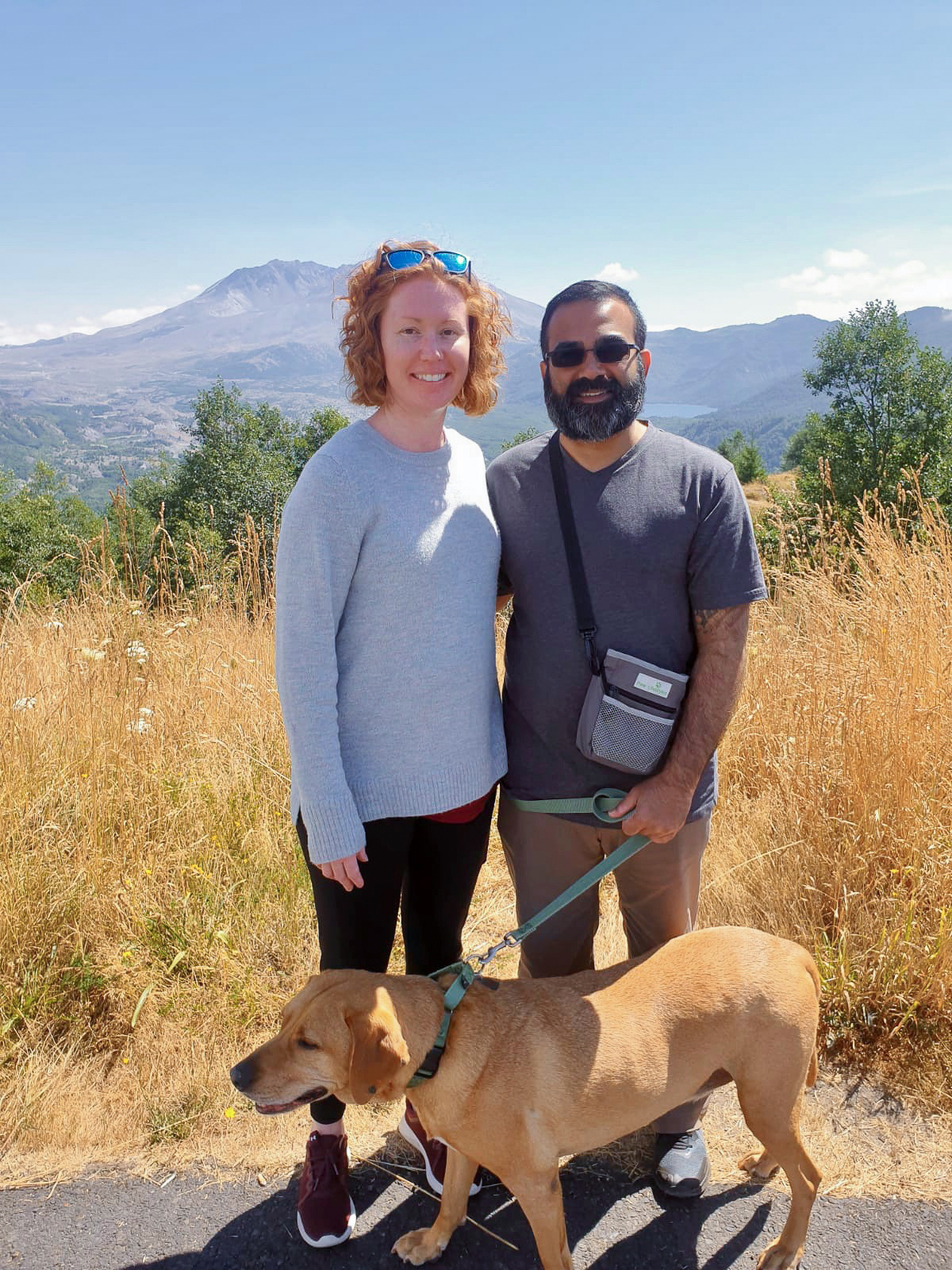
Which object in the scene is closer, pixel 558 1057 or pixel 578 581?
pixel 558 1057

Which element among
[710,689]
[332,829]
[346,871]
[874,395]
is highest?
[874,395]

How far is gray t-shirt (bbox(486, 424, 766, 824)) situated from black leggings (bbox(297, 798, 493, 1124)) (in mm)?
304

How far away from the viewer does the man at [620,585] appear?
2.15 m

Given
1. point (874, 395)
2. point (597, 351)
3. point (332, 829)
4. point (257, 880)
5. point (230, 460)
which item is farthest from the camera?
point (230, 460)

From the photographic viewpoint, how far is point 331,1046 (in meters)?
1.81

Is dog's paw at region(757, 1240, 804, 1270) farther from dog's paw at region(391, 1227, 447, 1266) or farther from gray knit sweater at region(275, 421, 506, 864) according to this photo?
gray knit sweater at region(275, 421, 506, 864)

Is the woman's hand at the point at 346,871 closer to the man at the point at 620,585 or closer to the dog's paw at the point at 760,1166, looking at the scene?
the man at the point at 620,585

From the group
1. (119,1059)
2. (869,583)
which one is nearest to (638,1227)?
(119,1059)

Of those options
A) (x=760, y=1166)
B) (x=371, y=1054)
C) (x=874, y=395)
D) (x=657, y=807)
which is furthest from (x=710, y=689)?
(x=874, y=395)

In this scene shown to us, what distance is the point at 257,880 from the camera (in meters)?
3.44

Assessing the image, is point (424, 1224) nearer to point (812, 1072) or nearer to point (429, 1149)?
point (429, 1149)

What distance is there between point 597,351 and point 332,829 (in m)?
A: 1.55

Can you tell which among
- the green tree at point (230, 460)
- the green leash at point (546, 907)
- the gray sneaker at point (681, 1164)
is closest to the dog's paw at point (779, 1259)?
the gray sneaker at point (681, 1164)

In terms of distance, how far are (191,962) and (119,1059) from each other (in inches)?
16.0
